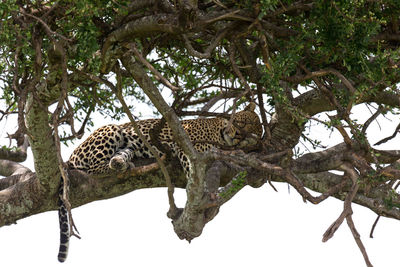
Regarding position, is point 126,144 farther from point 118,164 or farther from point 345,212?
point 345,212

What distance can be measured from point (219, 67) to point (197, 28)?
200cm

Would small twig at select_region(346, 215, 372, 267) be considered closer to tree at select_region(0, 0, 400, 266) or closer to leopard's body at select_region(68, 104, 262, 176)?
tree at select_region(0, 0, 400, 266)

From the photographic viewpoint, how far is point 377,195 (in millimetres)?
8094

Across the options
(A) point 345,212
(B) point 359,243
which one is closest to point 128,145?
(A) point 345,212

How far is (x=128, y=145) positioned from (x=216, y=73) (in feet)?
4.70

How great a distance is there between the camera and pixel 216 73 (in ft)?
Answer: 26.0

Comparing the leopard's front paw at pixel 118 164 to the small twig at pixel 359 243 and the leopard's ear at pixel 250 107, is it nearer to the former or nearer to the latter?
the leopard's ear at pixel 250 107

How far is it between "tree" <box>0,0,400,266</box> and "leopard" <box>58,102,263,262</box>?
207mm

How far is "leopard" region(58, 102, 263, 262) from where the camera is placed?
25.6 ft

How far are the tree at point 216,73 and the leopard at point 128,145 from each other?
0.21 m

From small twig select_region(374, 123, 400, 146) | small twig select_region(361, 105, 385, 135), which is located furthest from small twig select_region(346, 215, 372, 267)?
small twig select_region(374, 123, 400, 146)

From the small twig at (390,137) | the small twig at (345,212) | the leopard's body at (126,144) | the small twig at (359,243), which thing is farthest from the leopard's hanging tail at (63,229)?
the small twig at (390,137)

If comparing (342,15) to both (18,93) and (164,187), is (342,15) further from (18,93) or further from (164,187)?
(164,187)

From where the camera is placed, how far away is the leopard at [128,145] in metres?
7.81
